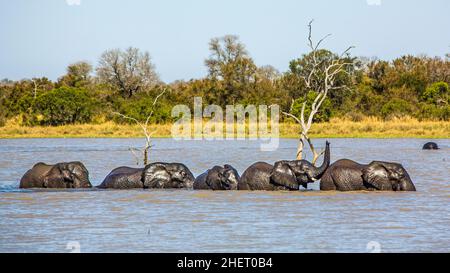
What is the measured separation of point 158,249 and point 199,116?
39257mm

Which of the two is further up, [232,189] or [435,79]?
[435,79]

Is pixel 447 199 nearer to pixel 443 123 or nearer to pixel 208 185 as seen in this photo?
pixel 208 185

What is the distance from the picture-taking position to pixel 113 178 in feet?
63.1

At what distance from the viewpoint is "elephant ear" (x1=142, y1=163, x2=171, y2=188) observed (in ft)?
62.4

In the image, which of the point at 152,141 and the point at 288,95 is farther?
the point at 288,95

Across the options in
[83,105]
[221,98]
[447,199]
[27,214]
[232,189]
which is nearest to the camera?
[27,214]

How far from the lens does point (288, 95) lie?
172 ft

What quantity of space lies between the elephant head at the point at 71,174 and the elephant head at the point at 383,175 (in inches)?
226

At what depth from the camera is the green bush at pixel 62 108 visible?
49094mm

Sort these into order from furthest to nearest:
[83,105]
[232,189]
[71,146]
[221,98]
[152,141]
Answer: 1. [221,98]
2. [83,105]
3. [152,141]
4. [71,146]
5. [232,189]

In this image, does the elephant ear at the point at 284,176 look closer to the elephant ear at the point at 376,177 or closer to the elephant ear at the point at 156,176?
the elephant ear at the point at 376,177

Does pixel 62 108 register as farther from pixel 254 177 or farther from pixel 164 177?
pixel 254 177

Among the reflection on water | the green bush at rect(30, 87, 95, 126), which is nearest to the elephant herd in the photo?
the reflection on water

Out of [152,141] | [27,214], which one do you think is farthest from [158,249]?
[152,141]
